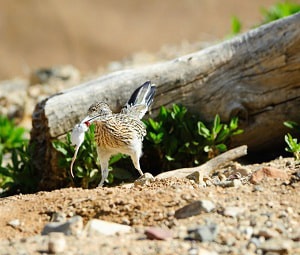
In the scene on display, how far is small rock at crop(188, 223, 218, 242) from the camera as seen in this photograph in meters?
4.77

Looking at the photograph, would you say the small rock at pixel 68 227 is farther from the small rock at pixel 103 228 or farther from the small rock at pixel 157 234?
the small rock at pixel 157 234

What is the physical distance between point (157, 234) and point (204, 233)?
275 millimetres

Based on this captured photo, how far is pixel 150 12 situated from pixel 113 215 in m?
10.1

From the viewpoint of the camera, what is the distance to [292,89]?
7.92m

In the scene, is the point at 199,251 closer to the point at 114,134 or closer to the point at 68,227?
the point at 68,227

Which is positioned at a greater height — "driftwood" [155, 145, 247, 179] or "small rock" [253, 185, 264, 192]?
"small rock" [253, 185, 264, 192]

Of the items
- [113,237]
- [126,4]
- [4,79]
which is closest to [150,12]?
[126,4]

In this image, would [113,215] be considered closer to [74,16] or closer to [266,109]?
[266,109]

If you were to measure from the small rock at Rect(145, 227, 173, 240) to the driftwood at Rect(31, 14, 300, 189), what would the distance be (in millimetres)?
3136

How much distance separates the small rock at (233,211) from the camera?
5145 mm

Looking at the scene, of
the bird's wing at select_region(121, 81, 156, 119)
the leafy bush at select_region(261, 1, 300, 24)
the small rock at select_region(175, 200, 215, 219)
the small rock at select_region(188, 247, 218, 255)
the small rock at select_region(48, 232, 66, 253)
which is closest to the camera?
the small rock at select_region(188, 247, 218, 255)

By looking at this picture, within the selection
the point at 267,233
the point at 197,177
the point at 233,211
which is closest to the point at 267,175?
the point at 197,177

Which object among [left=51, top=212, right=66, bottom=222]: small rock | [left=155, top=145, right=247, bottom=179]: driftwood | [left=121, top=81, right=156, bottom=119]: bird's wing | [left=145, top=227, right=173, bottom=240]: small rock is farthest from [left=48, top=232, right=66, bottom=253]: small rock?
[left=121, top=81, right=156, bottom=119]: bird's wing

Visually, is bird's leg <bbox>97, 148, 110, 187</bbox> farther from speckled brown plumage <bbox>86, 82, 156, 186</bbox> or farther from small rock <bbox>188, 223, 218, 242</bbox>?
small rock <bbox>188, 223, 218, 242</bbox>
